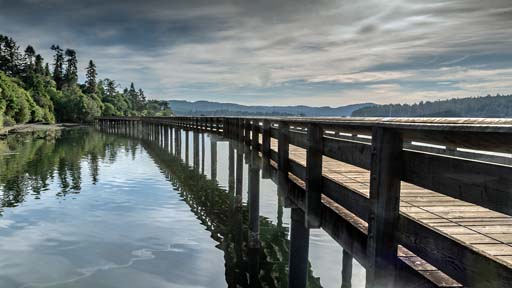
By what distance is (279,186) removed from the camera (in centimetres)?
793

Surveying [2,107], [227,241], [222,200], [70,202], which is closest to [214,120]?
[222,200]

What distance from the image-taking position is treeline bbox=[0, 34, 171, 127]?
66062 mm

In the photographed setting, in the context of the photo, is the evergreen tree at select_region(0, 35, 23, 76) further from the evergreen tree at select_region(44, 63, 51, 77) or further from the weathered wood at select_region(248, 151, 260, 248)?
the weathered wood at select_region(248, 151, 260, 248)

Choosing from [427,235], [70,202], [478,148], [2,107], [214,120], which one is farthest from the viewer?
[2,107]

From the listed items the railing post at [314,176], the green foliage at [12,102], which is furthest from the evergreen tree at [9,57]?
the railing post at [314,176]

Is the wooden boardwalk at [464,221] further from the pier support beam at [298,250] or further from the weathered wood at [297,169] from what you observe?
the pier support beam at [298,250]

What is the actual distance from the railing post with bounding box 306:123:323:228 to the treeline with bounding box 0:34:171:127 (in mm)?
57142

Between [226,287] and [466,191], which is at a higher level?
[466,191]

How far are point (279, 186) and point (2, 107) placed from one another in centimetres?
5870

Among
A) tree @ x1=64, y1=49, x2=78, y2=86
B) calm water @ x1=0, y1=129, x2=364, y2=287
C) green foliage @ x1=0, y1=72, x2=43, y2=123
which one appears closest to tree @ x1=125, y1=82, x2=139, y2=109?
tree @ x1=64, y1=49, x2=78, y2=86

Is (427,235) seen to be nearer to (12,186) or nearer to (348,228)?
(348,228)

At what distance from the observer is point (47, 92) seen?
10606 centimetres

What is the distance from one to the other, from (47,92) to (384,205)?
390 ft

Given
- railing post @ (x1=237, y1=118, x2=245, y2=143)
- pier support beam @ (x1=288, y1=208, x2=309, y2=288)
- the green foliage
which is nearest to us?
pier support beam @ (x1=288, y1=208, x2=309, y2=288)
